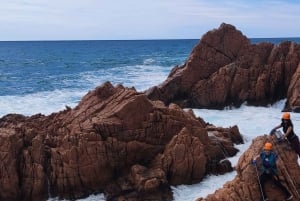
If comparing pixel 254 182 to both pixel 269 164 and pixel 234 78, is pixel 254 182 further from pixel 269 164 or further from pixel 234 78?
pixel 234 78

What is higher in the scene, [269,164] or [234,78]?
A: [234,78]

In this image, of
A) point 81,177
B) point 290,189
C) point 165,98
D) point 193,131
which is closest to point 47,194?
point 81,177

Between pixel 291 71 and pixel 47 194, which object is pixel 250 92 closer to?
pixel 291 71

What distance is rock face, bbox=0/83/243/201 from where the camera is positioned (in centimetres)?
1908

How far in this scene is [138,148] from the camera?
20.8m

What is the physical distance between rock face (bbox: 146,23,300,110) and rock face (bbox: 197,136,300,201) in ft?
67.3

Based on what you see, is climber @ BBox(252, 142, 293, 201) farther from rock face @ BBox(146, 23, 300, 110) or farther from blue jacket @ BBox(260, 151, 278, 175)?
rock face @ BBox(146, 23, 300, 110)

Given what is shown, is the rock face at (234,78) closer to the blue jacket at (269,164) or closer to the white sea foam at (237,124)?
the white sea foam at (237,124)

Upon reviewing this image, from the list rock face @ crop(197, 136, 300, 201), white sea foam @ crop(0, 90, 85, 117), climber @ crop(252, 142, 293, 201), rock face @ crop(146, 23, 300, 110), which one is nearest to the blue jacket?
climber @ crop(252, 142, 293, 201)

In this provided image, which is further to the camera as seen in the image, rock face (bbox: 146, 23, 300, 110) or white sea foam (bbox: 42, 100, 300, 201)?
rock face (bbox: 146, 23, 300, 110)

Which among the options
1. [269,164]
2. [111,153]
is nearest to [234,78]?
[111,153]

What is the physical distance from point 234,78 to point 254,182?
2324 centimetres

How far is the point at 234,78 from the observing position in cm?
3672

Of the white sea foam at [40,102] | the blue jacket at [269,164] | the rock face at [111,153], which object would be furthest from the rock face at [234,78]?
the blue jacket at [269,164]
